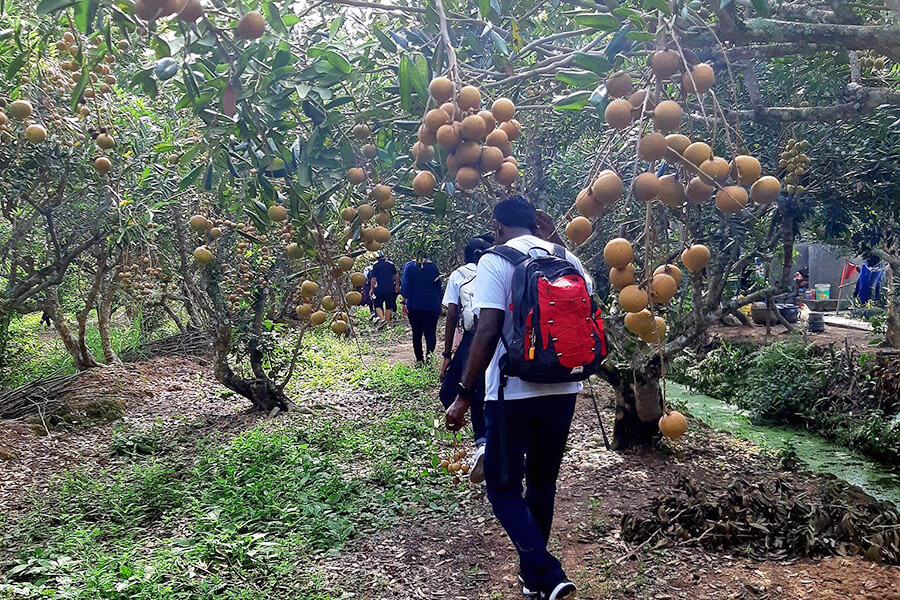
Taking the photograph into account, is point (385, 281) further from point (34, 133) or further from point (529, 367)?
point (529, 367)

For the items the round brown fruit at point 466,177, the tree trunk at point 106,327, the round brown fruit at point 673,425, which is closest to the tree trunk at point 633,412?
the round brown fruit at point 673,425

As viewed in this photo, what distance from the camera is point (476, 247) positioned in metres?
4.53

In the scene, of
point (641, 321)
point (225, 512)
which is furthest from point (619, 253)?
point (225, 512)

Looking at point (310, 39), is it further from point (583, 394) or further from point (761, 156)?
point (583, 394)

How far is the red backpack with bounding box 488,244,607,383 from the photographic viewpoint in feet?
8.59

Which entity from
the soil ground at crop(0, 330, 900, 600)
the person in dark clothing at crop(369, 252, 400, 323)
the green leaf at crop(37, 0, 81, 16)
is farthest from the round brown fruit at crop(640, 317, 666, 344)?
the person in dark clothing at crop(369, 252, 400, 323)

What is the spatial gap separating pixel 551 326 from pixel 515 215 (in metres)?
0.60

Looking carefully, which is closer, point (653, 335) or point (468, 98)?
point (653, 335)

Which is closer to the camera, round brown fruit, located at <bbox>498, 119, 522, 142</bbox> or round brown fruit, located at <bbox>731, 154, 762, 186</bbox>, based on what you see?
round brown fruit, located at <bbox>731, 154, 762, 186</bbox>

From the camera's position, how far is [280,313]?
7.25 m

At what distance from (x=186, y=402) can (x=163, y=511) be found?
11.4 feet

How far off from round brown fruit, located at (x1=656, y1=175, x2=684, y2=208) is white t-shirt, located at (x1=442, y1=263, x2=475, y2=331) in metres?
2.75

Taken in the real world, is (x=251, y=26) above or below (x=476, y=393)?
above

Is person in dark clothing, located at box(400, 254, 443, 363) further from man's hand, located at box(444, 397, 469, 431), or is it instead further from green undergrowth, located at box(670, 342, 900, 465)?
man's hand, located at box(444, 397, 469, 431)
